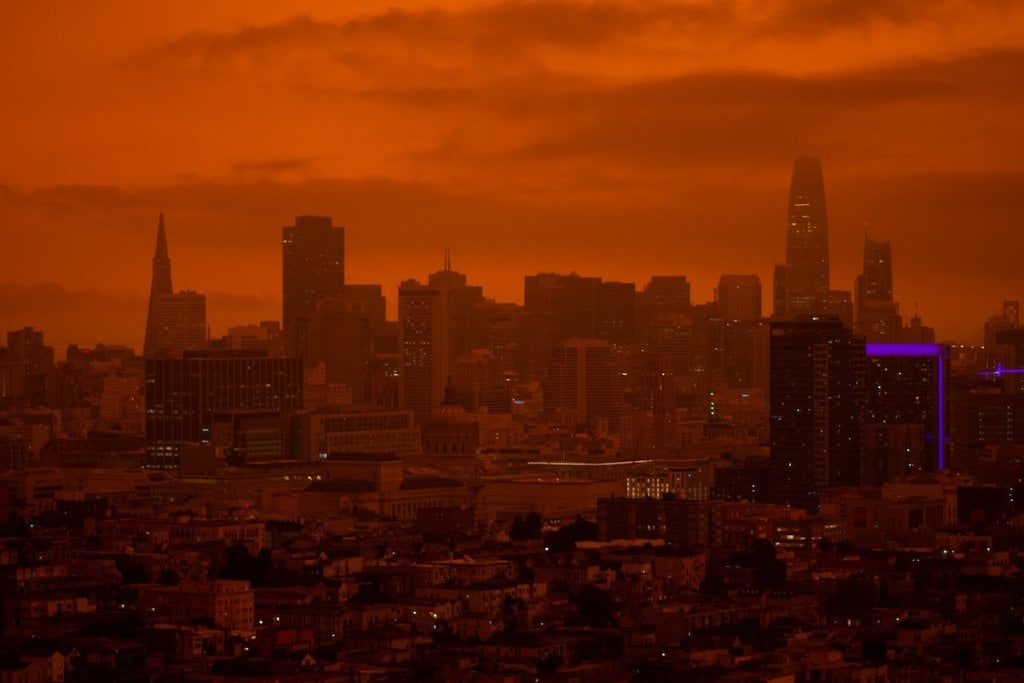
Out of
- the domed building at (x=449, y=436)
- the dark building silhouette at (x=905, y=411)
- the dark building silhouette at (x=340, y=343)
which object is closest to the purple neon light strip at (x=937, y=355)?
the dark building silhouette at (x=905, y=411)

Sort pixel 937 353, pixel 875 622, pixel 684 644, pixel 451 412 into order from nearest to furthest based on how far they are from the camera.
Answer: pixel 684 644, pixel 875 622, pixel 937 353, pixel 451 412

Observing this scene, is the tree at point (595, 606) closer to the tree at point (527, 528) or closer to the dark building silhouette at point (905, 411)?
the tree at point (527, 528)

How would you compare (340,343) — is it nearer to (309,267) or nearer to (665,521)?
(309,267)

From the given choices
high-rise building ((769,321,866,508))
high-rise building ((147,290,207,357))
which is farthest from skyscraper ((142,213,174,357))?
high-rise building ((769,321,866,508))

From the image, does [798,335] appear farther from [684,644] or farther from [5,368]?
[5,368]

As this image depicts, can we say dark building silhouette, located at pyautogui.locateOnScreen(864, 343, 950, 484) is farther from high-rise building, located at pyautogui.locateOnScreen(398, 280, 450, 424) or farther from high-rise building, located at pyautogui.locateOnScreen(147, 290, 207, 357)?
high-rise building, located at pyautogui.locateOnScreen(147, 290, 207, 357)

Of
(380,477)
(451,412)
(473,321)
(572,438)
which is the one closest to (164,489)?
(380,477)

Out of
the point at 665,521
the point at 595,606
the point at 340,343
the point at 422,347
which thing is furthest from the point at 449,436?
the point at 595,606
